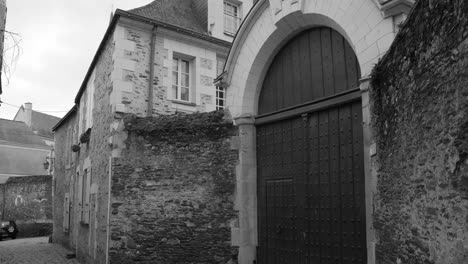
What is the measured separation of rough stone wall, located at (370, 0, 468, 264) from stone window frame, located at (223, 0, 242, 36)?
8.04 m

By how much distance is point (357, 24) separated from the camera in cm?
560

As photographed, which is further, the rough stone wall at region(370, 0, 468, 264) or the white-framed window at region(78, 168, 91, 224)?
the white-framed window at region(78, 168, 91, 224)

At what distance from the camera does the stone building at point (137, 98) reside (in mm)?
8133

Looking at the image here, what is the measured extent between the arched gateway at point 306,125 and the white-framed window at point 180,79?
2.81 m

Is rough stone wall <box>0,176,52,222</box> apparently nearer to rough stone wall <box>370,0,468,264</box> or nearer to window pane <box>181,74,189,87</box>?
window pane <box>181,74,189,87</box>

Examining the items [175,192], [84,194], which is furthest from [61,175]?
[175,192]

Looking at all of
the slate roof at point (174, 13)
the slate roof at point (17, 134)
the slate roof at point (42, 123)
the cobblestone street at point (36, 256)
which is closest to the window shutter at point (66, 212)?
the cobblestone street at point (36, 256)

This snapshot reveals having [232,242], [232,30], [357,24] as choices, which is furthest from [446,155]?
[232,30]

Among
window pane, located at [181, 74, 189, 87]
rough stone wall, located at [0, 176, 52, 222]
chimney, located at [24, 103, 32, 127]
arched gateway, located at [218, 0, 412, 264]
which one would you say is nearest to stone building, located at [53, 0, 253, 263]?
window pane, located at [181, 74, 189, 87]

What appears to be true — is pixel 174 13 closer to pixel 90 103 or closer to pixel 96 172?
pixel 90 103

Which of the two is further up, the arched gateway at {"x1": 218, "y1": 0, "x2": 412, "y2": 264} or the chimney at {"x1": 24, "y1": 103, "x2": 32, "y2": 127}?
the chimney at {"x1": 24, "y1": 103, "x2": 32, "y2": 127}

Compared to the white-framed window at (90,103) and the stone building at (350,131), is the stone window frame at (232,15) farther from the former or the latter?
the stone building at (350,131)

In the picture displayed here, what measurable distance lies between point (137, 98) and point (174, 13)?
3121mm

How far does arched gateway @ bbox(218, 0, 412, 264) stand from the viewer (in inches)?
216
